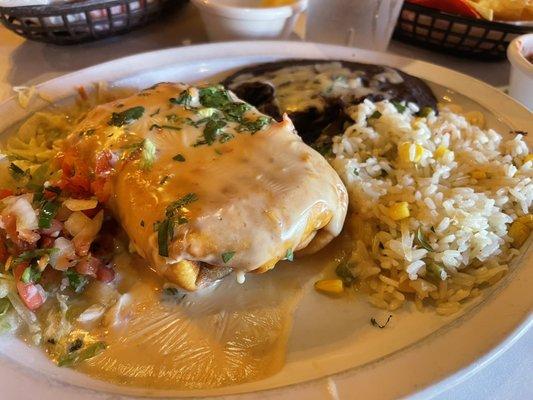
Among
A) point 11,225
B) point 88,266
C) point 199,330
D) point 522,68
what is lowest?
point 199,330

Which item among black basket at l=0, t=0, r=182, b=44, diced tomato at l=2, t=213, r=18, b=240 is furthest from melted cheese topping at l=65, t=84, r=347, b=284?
black basket at l=0, t=0, r=182, b=44

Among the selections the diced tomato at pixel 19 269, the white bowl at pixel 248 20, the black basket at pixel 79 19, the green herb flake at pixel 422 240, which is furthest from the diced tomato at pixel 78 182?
the white bowl at pixel 248 20

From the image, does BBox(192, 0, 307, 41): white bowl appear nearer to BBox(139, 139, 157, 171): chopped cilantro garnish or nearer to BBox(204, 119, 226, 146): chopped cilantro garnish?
→ BBox(204, 119, 226, 146): chopped cilantro garnish

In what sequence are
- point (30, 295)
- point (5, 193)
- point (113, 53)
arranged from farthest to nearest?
point (113, 53) → point (5, 193) → point (30, 295)

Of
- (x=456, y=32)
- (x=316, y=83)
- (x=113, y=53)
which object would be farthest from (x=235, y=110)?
(x=456, y=32)

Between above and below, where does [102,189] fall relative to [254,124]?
below

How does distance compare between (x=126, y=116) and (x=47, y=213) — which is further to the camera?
(x=126, y=116)

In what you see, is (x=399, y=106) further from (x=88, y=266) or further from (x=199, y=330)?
(x=88, y=266)
